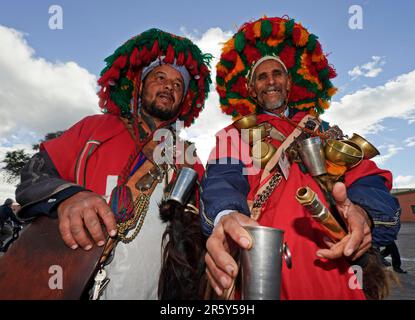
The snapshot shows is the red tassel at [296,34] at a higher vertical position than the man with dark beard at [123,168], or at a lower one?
higher

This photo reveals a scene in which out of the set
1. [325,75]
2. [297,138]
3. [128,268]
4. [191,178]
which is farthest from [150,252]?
[325,75]

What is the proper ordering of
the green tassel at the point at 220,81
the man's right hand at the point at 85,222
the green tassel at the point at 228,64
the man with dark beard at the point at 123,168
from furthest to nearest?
the green tassel at the point at 220,81, the green tassel at the point at 228,64, the man with dark beard at the point at 123,168, the man's right hand at the point at 85,222

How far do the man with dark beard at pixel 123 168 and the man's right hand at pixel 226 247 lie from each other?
76cm

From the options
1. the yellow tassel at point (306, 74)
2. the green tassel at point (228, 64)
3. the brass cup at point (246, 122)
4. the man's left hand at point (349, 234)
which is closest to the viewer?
the man's left hand at point (349, 234)

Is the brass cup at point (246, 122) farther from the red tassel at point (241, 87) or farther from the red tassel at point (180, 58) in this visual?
the red tassel at point (180, 58)

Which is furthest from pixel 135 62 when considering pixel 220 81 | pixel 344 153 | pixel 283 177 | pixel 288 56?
pixel 344 153

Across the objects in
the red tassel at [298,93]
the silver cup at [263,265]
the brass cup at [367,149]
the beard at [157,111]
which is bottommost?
the silver cup at [263,265]

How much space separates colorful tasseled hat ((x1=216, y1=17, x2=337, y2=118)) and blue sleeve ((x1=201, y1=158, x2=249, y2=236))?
1.18m

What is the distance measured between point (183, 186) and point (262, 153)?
0.71 meters

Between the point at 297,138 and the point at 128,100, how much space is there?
2.09 meters

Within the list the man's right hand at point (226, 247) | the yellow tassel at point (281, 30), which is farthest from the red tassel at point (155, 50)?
the man's right hand at point (226, 247)

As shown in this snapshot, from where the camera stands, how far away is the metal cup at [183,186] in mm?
2400

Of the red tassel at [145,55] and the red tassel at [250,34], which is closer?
the red tassel at [250,34]

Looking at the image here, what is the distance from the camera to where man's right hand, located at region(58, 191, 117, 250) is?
1848mm
